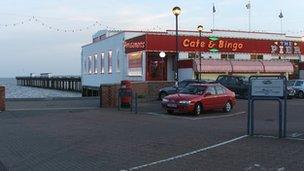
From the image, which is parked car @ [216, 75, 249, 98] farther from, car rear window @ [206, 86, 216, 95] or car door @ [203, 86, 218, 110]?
car door @ [203, 86, 218, 110]

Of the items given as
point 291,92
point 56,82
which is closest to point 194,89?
point 291,92

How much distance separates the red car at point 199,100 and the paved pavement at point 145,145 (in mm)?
2127

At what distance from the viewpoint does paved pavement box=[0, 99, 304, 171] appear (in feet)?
37.5

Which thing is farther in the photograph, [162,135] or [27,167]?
[162,135]

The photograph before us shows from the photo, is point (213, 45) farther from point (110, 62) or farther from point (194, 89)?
point (194, 89)

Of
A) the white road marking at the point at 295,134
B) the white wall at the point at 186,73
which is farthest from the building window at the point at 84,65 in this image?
the white road marking at the point at 295,134

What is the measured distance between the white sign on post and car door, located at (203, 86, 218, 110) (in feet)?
31.6

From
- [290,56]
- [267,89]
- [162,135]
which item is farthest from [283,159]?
[290,56]

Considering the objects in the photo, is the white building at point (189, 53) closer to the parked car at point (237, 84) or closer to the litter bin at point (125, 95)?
the parked car at point (237, 84)

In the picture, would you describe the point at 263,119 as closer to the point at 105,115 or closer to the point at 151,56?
the point at 105,115

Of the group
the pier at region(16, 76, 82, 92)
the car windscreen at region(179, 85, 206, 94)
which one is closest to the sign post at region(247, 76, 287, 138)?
the car windscreen at region(179, 85, 206, 94)

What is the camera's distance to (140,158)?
12.2 metres

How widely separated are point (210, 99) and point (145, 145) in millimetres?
11929

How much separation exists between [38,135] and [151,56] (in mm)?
36242
